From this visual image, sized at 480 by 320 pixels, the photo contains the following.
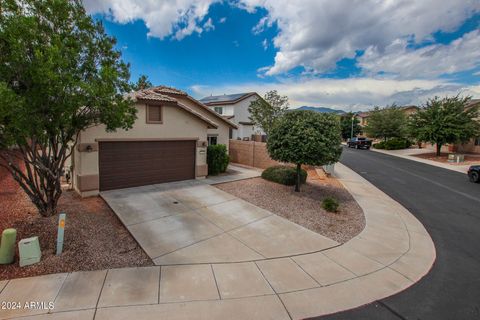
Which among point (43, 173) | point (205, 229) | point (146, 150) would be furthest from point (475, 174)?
point (43, 173)

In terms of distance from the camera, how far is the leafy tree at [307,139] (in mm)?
9945

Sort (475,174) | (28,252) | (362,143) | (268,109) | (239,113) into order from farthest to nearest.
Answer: (362,143), (239,113), (268,109), (475,174), (28,252)

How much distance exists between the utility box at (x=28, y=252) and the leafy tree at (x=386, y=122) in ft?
136

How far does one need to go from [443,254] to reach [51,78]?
1036 centimetres

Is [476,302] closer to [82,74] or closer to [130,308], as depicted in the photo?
[130,308]

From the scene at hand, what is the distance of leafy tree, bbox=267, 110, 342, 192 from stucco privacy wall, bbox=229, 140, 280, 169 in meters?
6.27

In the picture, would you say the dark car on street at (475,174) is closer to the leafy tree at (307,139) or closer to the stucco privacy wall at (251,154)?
the leafy tree at (307,139)

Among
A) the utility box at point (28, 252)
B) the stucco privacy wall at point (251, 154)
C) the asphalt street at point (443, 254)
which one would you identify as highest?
the stucco privacy wall at point (251, 154)

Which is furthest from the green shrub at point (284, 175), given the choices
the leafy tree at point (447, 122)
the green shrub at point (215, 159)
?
the leafy tree at point (447, 122)

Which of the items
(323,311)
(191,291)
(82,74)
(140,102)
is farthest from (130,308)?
(140,102)

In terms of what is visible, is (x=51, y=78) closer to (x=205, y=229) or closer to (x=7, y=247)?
(x=7, y=247)

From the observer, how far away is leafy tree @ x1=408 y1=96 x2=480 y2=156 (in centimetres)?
2462

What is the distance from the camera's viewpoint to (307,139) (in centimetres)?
995

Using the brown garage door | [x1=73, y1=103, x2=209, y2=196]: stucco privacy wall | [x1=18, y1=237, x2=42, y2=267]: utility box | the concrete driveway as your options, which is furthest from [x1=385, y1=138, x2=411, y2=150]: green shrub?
[x1=18, y1=237, x2=42, y2=267]: utility box
